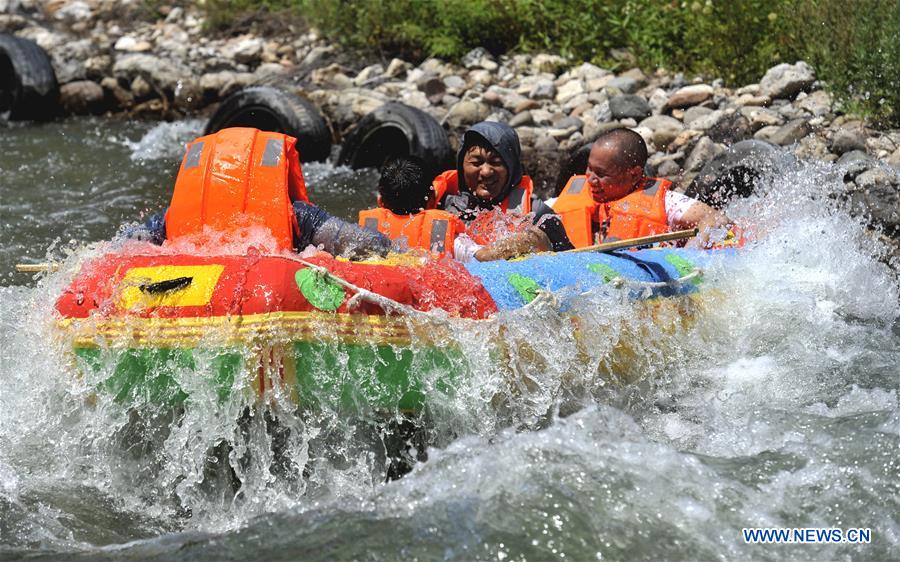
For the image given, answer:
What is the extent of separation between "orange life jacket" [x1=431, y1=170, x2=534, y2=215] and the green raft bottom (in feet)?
5.65

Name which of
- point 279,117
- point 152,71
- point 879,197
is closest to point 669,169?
point 879,197

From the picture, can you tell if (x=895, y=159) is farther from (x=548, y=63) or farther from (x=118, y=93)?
(x=118, y=93)

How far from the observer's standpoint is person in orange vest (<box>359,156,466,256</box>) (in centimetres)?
496

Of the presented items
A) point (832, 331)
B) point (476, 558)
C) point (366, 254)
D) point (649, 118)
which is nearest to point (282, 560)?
point (476, 558)

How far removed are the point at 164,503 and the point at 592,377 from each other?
184 cm

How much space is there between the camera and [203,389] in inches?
149

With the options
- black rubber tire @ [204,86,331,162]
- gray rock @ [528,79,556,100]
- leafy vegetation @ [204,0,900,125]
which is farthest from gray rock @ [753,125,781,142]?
→ black rubber tire @ [204,86,331,162]

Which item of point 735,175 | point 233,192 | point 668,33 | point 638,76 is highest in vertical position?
point 668,33

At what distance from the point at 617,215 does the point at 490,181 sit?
760 millimetres

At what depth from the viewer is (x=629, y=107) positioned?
337 inches

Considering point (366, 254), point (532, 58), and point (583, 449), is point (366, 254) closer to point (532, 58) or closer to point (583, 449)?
point (583, 449)

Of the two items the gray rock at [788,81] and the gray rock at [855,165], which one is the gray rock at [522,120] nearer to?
the gray rock at [788,81]

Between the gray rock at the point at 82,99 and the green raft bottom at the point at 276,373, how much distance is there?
7.73 meters

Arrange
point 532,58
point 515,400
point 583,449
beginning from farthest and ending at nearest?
point 532,58 → point 515,400 → point 583,449
